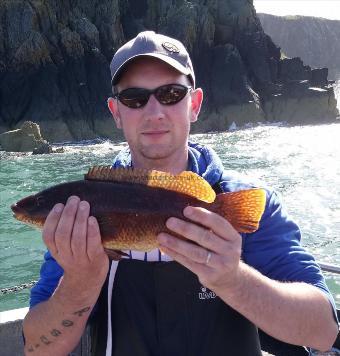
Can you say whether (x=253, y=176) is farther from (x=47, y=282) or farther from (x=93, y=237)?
(x=93, y=237)

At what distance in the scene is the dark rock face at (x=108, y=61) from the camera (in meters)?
56.2

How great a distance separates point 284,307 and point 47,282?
4.98 feet

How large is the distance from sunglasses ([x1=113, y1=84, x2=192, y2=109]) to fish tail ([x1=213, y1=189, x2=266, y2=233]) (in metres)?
0.92

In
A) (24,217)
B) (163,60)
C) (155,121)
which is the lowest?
(24,217)

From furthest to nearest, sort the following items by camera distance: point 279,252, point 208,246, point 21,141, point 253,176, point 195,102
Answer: point 21,141 < point 253,176 < point 195,102 < point 279,252 < point 208,246

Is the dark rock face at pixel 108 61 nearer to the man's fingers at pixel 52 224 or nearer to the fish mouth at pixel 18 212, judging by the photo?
the fish mouth at pixel 18 212

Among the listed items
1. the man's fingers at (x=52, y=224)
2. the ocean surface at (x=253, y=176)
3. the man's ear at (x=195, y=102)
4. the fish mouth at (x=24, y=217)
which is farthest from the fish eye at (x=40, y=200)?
the ocean surface at (x=253, y=176)

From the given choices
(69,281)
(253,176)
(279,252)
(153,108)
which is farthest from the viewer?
(253,176)

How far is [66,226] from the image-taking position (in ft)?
8.04

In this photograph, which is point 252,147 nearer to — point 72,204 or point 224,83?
point 224,83

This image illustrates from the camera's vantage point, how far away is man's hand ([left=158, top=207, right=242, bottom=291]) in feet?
7.52

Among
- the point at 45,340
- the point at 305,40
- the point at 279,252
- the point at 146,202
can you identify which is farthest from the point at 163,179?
the point at 305,40

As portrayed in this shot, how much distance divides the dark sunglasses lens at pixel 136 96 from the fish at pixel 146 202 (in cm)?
67

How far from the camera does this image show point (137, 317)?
9.80ft
